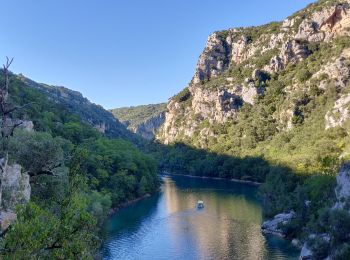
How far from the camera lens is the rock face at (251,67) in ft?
394

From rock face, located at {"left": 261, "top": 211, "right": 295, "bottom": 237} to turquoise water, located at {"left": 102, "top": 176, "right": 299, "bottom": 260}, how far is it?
1.15 m

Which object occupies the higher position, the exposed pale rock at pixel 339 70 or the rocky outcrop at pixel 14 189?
the exposed pale rock at pixel 339 70

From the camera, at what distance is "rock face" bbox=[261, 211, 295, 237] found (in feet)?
166

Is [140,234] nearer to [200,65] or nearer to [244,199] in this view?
[244,199]

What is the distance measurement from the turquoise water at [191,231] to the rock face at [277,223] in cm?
115

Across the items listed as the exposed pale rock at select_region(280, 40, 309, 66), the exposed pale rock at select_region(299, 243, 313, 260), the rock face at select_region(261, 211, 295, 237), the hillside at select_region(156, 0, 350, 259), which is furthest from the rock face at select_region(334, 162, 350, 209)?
the exposed pale rock at select_region(280, 40, 309, 66)

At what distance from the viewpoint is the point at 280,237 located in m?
48.8

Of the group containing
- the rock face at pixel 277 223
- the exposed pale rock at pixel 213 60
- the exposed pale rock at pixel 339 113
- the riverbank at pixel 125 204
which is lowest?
the rock face at pixel 277 223

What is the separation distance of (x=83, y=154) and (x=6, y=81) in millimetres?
3831

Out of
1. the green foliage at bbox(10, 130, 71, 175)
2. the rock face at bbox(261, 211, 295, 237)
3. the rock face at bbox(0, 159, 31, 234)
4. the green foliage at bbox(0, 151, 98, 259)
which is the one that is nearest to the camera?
the green foliage at bbox(0, 151, 98, 259)

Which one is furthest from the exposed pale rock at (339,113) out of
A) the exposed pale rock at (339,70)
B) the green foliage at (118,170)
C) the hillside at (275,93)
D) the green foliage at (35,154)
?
the green foliage at (35,154)

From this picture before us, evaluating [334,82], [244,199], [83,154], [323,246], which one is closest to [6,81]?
[83,154]

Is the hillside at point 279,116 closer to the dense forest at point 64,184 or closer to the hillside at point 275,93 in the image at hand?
the hillside at point 275,93

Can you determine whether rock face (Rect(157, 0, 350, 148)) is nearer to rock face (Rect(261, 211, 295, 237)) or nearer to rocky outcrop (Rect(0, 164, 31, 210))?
rock face (Rect(261, 211, 295, 237))
